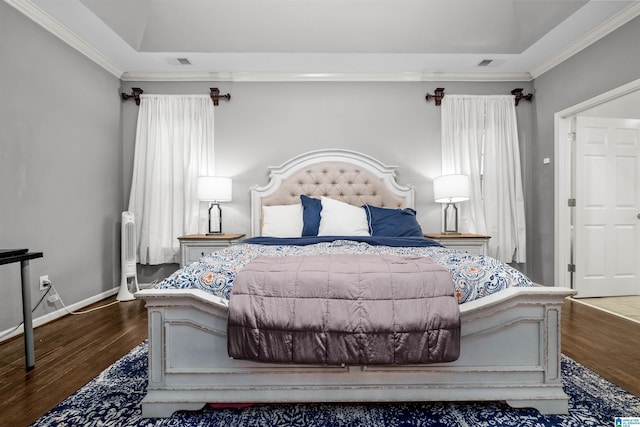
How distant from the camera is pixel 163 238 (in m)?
3.90

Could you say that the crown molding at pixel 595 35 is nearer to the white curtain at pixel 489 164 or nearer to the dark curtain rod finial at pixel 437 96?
the white curtain at pixel 489 164

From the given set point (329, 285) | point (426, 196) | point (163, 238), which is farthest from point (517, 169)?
point (163, 238)

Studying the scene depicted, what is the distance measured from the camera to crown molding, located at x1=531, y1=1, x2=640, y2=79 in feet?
9.09

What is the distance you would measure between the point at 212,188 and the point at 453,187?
2655mm

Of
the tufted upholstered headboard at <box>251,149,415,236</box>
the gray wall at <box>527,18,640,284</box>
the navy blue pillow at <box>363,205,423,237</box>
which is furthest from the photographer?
the tufted upholstered headboard at <box>251,149,415,236</box>

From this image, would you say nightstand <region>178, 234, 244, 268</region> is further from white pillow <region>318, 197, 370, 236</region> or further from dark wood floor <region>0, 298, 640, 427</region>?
white pillow <region>318, 197, 370, 236</region>

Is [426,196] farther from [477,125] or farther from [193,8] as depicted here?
[193,8]

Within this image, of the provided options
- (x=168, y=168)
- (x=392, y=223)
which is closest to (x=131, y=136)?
(x=168, y=168)

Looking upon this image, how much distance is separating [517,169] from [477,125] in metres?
0.72

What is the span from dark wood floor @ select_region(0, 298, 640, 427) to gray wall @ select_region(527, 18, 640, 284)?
2.83 ft

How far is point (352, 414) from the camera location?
1.54 metres

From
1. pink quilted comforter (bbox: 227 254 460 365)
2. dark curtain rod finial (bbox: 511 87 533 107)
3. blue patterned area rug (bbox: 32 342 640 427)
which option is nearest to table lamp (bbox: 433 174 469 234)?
dark curtain rod finial (bbox: 511 87 533 107)

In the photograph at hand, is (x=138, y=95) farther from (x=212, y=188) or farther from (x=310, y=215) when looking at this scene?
(x=310, y=215)

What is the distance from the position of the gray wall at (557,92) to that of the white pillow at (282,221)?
9.43ft
